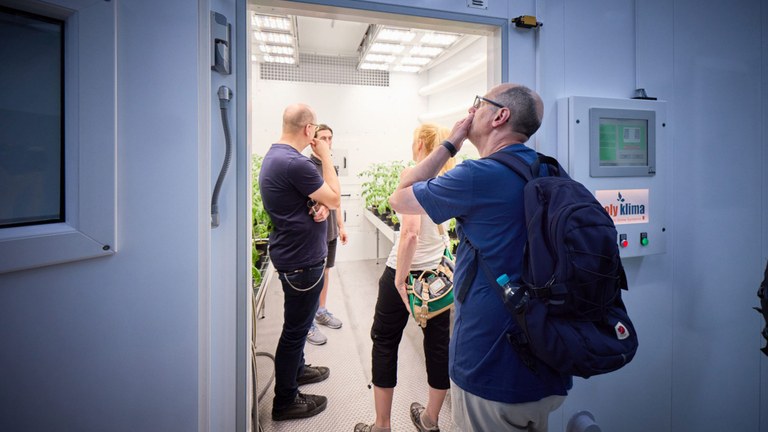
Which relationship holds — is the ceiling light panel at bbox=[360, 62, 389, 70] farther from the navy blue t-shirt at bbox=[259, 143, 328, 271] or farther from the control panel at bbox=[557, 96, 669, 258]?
the control panel at bbox=[557, 96, 669, 258]

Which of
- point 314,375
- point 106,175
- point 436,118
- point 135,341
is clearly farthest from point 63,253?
point 436,118

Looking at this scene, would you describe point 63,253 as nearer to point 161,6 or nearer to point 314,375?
point 161,6

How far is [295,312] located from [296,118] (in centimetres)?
118

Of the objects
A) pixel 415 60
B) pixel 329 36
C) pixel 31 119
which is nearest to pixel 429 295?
pixel 31 119

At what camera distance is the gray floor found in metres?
2.38

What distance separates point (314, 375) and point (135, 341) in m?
1.91

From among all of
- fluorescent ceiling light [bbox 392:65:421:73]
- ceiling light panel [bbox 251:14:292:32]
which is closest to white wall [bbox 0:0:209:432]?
ceiling light panel [bbox 251:14:292:32]

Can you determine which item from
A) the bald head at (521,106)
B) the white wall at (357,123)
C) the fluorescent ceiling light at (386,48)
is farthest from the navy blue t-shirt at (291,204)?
the white wall at (357,123)

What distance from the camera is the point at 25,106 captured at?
0.93 m

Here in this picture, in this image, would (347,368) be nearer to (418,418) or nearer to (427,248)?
(418,418)

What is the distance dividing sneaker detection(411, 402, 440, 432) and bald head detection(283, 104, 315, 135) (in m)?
1.96

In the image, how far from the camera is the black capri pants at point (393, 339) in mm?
2047

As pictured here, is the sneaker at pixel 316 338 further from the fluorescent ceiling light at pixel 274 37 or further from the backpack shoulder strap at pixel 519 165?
the fluorescent ceiling light at pixel 274 37

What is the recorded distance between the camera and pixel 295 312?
7.22ft
